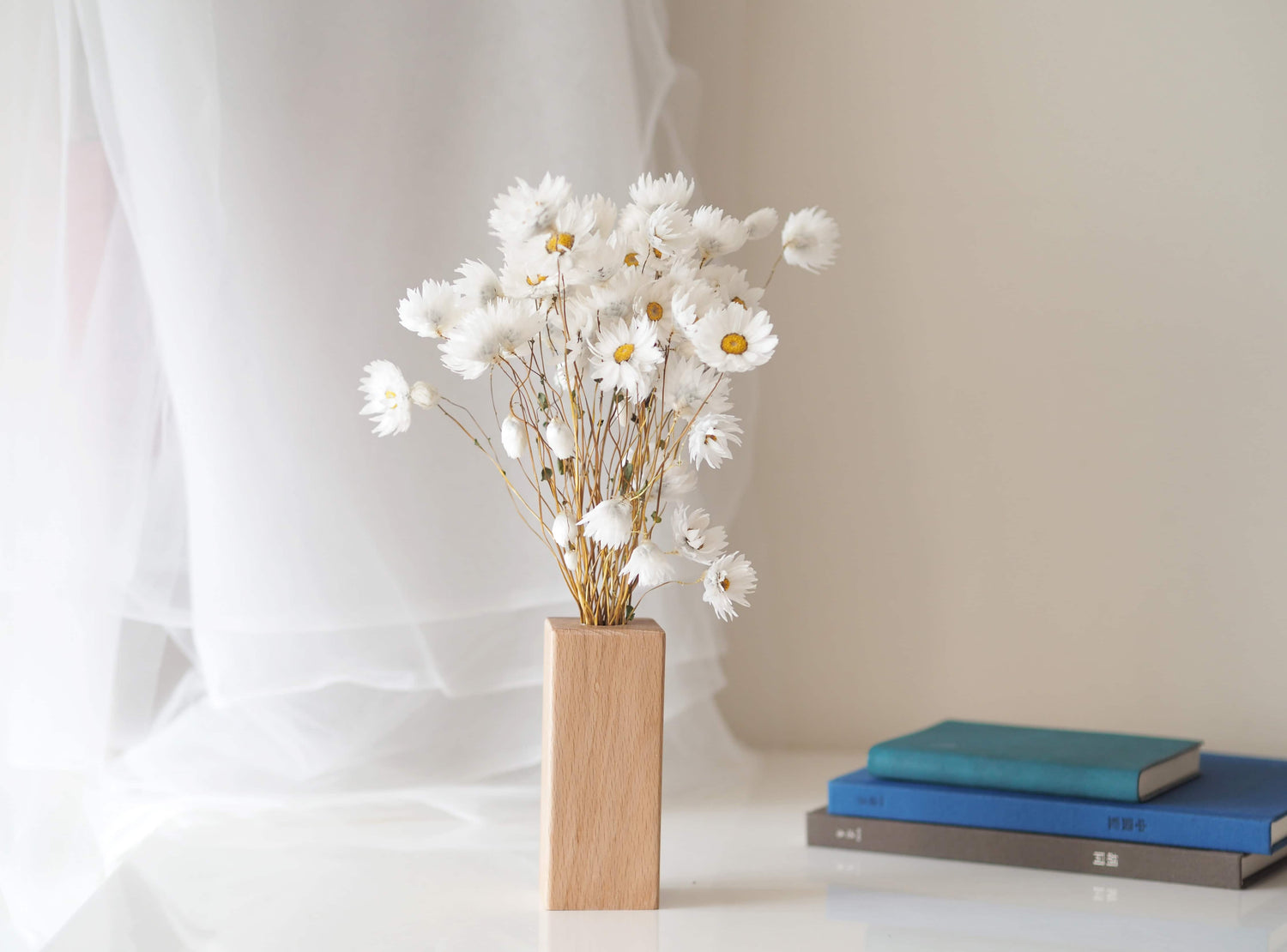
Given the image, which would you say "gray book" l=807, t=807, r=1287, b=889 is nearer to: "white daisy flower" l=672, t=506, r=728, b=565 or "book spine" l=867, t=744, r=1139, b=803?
"book spine" l=867, t=744, r=1139, b=803

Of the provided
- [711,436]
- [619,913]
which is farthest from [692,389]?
[619,913]

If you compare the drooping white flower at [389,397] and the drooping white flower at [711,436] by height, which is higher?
the drooping white flower at [389,397]

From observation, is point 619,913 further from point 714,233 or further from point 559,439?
point 714,233

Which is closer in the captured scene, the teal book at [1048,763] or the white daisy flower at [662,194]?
the white daisy flower at [662,194]

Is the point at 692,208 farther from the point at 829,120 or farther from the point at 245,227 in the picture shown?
the point at 245,227

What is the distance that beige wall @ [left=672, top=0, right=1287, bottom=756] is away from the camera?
1271 mm

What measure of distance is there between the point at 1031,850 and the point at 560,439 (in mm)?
442

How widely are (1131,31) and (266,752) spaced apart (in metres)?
1.03

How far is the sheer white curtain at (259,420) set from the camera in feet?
2.77

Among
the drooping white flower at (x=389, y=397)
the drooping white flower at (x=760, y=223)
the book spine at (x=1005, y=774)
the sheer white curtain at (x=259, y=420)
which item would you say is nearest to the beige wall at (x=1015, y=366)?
the sheer white curtain at (x=259, y=420)

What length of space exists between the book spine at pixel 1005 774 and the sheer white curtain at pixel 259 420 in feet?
0.80

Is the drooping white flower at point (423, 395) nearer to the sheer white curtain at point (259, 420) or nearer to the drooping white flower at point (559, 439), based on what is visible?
the drooping white flower at point (559, 439)

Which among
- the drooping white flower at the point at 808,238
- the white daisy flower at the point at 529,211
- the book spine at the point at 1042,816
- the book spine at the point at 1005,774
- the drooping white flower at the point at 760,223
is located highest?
the drooping white flower at the point at 760,223

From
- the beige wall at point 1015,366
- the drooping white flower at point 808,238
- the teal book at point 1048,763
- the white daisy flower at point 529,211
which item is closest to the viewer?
the white daisy flower at point 529,211
